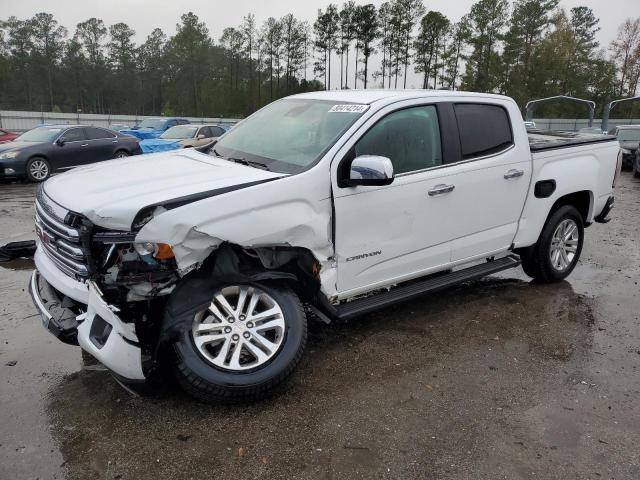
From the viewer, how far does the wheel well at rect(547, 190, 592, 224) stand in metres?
5.25

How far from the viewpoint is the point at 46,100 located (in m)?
74.6

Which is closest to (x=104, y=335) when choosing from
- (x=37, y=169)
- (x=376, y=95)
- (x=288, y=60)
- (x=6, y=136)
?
(x=376, y=95)

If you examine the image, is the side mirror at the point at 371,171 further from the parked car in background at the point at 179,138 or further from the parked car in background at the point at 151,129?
the parked car in background at the point at 151,129

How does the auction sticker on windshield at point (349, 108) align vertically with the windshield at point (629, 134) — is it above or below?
above

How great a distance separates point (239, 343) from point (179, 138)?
16.0 meters

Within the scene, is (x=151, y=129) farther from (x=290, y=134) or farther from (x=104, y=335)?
(x=104, y=335)

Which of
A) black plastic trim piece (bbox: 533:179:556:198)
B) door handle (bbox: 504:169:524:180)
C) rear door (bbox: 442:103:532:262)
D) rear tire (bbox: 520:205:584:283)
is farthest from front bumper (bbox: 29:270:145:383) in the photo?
rear tire (bbox: 520:205:584:283)

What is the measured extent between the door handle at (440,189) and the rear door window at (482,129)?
1.17 feet

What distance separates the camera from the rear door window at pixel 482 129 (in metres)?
4.29

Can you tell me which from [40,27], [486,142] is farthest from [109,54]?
[486,142]

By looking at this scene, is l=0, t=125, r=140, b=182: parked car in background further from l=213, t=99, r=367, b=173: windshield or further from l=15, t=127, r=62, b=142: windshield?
l=213, t=99, r=367, b=173: windshield

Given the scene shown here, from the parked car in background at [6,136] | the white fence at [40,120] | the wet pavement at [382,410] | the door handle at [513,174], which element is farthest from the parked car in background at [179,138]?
the white fence at [40,120]

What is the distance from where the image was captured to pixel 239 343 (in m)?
3.08

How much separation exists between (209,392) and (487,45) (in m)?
64.7
